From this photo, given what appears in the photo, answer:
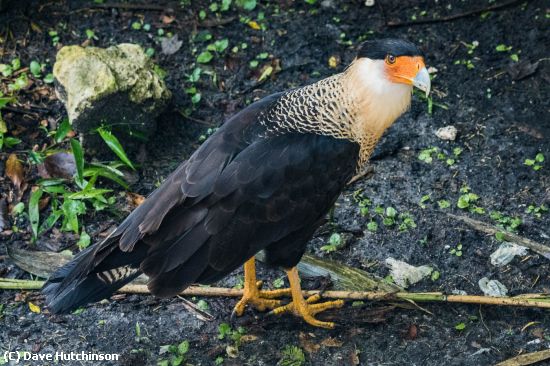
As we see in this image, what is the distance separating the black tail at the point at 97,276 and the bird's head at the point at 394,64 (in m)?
1.55

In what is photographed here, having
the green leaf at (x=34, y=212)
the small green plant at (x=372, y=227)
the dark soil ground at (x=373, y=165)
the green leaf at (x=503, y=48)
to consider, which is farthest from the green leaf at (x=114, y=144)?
the green leaf at (x=503, y=48)

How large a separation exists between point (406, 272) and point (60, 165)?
7.91 feet

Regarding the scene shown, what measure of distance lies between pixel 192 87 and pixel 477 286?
2587mm

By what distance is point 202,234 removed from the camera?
424 cm

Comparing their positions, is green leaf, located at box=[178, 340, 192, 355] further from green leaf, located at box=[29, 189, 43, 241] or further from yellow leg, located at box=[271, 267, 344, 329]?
green leaf, located at box=[29, 189, 43, 241]

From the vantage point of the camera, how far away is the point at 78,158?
17.6 feet

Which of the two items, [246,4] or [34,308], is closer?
[34,308]

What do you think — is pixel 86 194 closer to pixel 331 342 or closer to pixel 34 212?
pixel 34 212

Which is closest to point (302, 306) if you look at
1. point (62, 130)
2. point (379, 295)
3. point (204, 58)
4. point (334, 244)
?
point (379, 295)

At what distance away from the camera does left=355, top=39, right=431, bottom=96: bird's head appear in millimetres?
4352

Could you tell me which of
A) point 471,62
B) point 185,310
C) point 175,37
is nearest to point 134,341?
point 185,310

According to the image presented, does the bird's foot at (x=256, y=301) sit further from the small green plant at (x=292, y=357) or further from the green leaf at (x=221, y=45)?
the green leaf at (x=221, y=45)

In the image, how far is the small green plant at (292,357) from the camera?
4.46 m

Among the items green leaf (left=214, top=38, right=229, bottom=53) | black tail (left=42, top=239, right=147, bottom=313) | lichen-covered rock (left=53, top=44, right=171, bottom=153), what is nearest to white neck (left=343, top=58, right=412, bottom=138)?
black tail (left=42, top=239, right=147, bottom=313)
